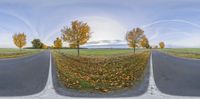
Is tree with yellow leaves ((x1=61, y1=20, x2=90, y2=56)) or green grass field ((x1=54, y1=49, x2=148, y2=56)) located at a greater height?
tree with yellow leaves ((x1=61, y1=20, x2=90, y2=56))

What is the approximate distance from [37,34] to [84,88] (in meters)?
1.71

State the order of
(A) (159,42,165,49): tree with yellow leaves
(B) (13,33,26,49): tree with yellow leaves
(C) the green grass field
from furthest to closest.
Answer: (A) (159,42,165,49): tree with yellow leaves
(C) the green grass field
(B) (13,33,26,49): tree with yellow leaves

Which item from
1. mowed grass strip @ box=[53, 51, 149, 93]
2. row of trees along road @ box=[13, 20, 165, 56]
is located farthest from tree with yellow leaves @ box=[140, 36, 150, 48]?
mowed grass strip @ box=[53, 51, 149, 93]

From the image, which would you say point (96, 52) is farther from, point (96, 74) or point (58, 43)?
point (58, 43)

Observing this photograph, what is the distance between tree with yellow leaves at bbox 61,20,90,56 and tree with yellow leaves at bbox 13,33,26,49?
919mm

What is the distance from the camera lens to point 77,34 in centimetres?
670

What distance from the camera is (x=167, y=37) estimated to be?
22.2 ft

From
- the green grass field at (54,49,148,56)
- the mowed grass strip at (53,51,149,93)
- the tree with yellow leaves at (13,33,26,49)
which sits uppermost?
the tree with yellow leaves at (13,33,26,49)

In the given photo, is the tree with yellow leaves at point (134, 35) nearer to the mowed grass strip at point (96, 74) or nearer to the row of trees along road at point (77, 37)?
the row of trees along road at point (77, 37)

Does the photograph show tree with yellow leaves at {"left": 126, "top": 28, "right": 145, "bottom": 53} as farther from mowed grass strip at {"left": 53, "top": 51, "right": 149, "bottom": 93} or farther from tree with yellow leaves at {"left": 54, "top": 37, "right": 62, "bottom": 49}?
tree with yellow leaves at {"left": 54, "top": 37, "right": 62, "bottom": 49}

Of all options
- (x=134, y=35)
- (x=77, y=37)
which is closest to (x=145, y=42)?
(x=134, y=35)

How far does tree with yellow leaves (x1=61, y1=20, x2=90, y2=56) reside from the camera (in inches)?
262

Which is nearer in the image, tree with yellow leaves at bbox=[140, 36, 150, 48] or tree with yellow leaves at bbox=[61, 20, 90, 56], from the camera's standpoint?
tree with yellow leaves at bbox=[61, 20, 90, 56]

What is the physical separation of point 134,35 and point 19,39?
2666 mm
